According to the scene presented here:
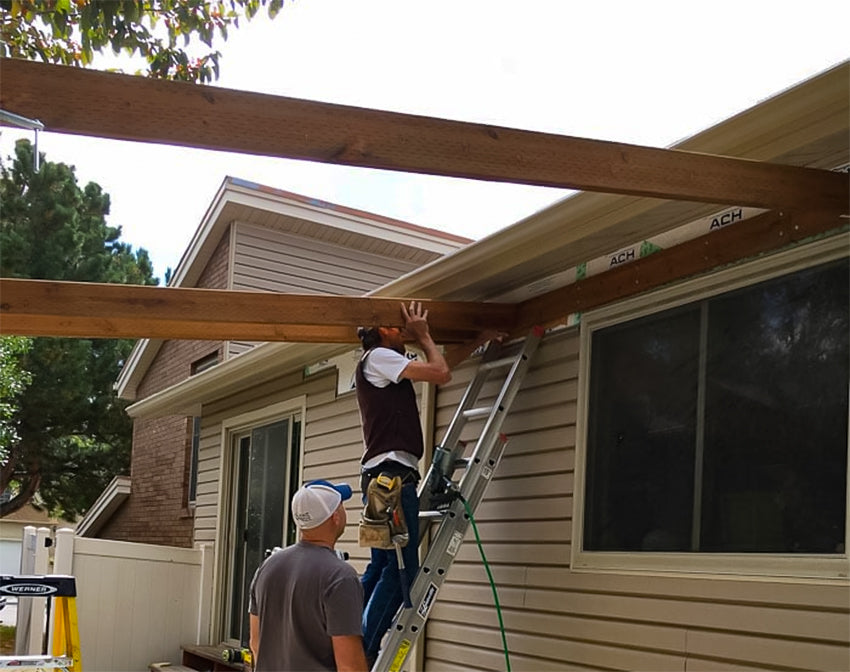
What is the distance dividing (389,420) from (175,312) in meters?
1.15

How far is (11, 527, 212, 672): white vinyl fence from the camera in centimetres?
921

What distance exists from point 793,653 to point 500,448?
6.51 feet

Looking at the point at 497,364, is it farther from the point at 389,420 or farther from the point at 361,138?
the point at 361,138

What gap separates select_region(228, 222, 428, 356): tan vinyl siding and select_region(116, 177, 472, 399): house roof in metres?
0.10

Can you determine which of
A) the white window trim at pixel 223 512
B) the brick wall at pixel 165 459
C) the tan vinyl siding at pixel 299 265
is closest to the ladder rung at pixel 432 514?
the white window trim at pixel 223 512

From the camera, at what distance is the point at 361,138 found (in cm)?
286

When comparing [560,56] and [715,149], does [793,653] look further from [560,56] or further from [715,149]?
[560,56]

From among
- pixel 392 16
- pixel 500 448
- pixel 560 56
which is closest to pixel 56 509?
pixel 560 56

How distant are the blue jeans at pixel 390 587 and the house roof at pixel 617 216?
3.98 ft

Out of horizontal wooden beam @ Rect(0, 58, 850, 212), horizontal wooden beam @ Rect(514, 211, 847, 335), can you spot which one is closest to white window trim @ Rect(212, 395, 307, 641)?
horizontal wooden beam @ Rect(514, 211, 847, 335)

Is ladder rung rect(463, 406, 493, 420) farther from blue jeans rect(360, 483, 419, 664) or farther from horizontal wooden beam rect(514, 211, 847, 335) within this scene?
blue jeans rect(360, 483, 419, 664)

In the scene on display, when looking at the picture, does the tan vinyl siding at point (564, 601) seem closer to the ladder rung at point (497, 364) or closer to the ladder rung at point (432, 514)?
the ladder rung at point (497, 364)

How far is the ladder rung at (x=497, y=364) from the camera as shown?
18.2 feet

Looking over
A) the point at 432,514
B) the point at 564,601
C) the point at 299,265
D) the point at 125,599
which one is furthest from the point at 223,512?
the point at 564,601
